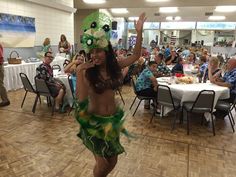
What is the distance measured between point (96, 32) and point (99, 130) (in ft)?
2.32

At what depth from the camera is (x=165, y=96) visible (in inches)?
140

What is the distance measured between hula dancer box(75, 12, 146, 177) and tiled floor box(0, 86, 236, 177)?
881 millimetres

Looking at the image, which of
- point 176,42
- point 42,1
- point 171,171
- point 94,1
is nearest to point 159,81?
point 171,171

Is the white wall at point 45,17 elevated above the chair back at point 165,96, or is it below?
above

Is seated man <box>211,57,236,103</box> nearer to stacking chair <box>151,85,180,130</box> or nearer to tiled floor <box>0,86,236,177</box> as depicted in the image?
tiled floor <box>0,86,236,177</box>

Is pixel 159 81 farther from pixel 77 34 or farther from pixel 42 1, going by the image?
pixel 77 34

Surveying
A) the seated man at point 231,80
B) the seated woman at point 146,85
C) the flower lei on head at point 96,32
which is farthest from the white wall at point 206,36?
the flower lei on head at point 96,32

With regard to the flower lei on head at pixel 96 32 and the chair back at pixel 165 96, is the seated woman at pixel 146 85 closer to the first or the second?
the chair back at pixel 165 96

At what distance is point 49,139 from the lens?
10.4 ft

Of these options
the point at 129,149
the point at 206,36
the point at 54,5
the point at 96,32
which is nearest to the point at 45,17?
the point at 54,5

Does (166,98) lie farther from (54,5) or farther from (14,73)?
(54,5)

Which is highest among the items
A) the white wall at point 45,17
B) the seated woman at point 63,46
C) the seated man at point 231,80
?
the white wall at point 45,17

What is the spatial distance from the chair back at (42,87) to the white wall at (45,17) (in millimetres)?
3135

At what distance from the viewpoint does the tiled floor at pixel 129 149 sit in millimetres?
2454
